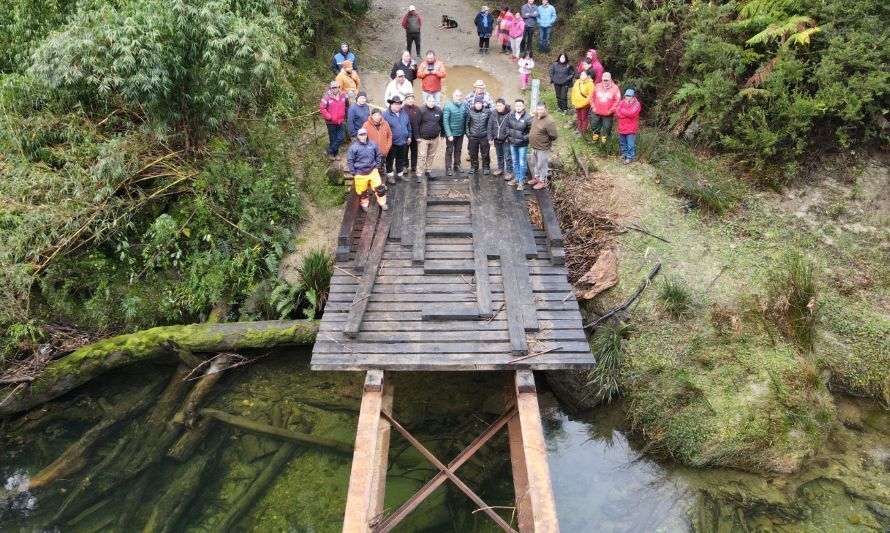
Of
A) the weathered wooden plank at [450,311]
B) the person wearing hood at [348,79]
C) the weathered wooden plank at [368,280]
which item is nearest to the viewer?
the weathered wooden plank at [368,280]

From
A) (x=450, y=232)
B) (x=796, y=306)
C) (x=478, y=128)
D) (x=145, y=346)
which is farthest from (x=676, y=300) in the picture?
(x=145, y=346)

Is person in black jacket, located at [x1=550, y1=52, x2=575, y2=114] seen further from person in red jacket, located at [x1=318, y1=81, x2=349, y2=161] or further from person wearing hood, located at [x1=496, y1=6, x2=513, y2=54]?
person in red jacket, located at [x1=318, y1=81, x2=349, y2=161]

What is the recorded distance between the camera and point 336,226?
34.9 feet

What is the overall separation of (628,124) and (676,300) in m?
3.92

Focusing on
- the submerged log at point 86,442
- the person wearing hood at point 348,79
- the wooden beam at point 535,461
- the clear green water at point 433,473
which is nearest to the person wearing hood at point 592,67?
the person wearing hood at point 348,79

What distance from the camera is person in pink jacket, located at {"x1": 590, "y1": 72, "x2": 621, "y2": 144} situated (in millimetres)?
11136

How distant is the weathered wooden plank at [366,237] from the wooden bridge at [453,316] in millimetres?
21

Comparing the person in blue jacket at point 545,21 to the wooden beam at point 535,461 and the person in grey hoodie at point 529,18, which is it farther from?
the wooden beam at point 535,461

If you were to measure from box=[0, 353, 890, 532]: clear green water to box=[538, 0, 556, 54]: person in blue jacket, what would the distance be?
9.77 metres

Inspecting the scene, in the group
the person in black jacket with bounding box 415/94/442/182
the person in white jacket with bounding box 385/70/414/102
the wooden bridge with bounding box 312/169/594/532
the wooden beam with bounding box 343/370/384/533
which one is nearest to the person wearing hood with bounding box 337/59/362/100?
the person in white jacket with bounding box 385/70/414/102

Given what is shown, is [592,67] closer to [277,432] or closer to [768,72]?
[768,72]

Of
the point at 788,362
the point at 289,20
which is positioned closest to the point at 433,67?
the point at 289,20

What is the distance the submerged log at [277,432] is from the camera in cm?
817

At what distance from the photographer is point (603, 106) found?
11250 millimetres
